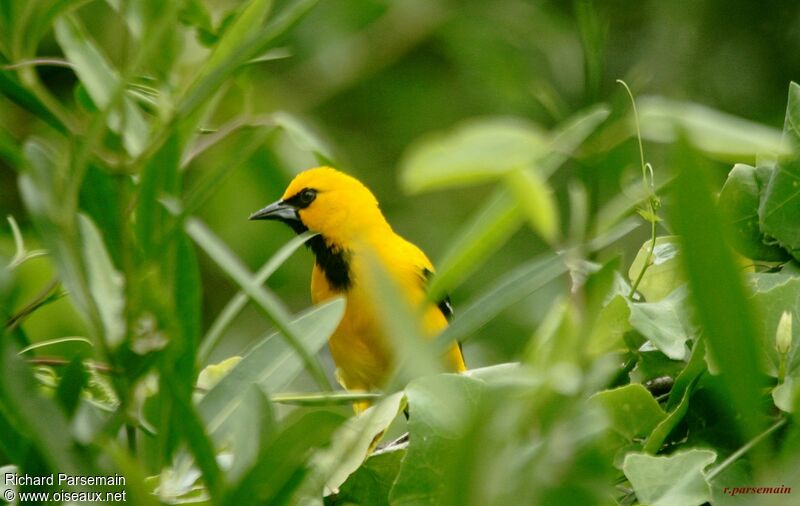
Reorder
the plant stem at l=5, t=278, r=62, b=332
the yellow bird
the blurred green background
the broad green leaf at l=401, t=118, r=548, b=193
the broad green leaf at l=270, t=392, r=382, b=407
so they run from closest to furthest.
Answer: the broad green leaf at l=401, t=118, r=548, b=193
the broad green leaf at l=270, t=392, r=382, b=407
the plant stem at l=5, t=278, r=62, b=332
the yellow bird
the blurred green background

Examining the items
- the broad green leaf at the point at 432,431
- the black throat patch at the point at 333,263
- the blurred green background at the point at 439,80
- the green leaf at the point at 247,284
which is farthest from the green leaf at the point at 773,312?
the blurred green background at the point at 439,80

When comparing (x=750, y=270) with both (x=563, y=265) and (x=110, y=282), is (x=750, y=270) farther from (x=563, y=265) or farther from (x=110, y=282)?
(x=110, y=282)

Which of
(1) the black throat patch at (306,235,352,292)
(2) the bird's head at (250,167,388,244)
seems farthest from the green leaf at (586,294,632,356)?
(2) the bird's head at (250,167,388,244)

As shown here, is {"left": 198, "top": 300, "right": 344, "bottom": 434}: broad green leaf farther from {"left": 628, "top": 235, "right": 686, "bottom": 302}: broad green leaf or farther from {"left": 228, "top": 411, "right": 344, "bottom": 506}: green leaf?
{"left": 628, "top": 235, "right": 686, "bottom": 302}: broad green leaf

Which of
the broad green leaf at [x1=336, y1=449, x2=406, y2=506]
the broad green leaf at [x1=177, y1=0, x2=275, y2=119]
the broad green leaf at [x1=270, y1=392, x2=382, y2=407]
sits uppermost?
the broad green leaf at [x1=177, y1=0, x2=275, y2=119]

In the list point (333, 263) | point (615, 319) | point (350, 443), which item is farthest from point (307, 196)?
point (350, 443)

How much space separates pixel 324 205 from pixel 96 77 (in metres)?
1.68

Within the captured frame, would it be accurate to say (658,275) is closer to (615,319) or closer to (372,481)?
(615,319)

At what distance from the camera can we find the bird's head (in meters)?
2.47

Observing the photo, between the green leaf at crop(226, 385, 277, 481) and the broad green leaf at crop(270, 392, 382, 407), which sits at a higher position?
the green leaf at crop(226, 385, 277, 481)

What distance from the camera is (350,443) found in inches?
27.1

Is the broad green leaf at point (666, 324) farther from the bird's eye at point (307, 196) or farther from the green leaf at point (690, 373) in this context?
the bird's eye at point (307, 196)

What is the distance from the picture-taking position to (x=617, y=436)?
0.90m

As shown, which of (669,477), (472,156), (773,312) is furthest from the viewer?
(773,312)
